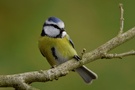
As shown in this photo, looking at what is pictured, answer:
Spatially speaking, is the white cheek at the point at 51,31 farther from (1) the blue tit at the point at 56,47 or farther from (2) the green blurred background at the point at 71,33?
(2) the green blurred background at the point at 71,33

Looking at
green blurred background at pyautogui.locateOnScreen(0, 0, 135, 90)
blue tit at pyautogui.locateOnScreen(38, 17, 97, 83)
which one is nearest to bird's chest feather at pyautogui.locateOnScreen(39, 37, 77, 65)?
blue tit at pyautogui.locateOnScreen(38, 17, 97, 83)

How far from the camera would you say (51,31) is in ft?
7.49

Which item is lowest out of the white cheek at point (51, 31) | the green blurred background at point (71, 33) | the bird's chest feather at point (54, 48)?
the green blurred background at point (71, 33)

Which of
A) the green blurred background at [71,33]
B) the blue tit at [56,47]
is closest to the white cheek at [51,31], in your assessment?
the blue tit at [56,47]

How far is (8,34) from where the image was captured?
4.42 metres

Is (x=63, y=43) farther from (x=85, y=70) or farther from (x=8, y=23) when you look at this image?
(x=8, y=23)

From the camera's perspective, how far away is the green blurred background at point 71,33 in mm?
3934

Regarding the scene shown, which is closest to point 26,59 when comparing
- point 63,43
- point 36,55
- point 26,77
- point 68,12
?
point 36,55

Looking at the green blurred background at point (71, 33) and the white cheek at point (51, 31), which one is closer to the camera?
the white cheek at point (51, 31)

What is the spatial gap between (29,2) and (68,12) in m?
0.38

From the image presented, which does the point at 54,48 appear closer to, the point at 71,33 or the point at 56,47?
the point at 56,47

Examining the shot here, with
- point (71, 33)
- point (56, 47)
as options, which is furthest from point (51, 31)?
point (71, 33)

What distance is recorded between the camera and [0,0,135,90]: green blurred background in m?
3.93

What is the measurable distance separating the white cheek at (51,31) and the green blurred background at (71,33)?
59.3 inches
